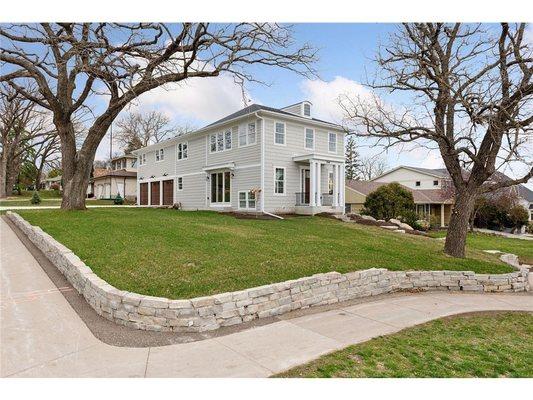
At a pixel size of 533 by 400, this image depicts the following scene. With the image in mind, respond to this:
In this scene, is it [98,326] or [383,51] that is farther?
[383,51]

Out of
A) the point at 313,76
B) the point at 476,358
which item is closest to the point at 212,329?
the point at 476,358

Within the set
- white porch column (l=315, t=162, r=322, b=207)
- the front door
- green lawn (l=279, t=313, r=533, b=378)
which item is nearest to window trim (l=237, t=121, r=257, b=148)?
the front door

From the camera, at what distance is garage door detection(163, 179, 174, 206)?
22844 mm

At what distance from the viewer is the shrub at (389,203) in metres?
20.4

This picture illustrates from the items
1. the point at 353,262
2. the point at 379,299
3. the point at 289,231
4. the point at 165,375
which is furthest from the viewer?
the point at 289,231

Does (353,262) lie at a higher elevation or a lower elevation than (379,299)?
higher

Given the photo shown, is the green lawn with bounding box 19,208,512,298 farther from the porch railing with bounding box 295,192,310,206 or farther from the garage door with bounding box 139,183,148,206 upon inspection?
the garage door with bounding box 139,183,148,206

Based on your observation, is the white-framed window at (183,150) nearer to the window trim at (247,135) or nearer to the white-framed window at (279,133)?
the window trim at (247,135)

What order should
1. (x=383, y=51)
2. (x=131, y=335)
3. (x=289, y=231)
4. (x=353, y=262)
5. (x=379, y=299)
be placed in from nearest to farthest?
(x=131, y=335), (x=379, y=299), (x=353, y=262), (x=383, y=51), (x=289, y=231)

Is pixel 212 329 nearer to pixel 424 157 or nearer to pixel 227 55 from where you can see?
pixel 424 157

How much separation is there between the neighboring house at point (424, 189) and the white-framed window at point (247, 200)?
12.2 metres

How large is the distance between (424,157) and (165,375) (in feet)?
28.0

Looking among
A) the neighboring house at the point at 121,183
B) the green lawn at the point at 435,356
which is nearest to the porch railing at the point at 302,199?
the green lawn at the point at 435,356

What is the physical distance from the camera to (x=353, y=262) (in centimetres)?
736
